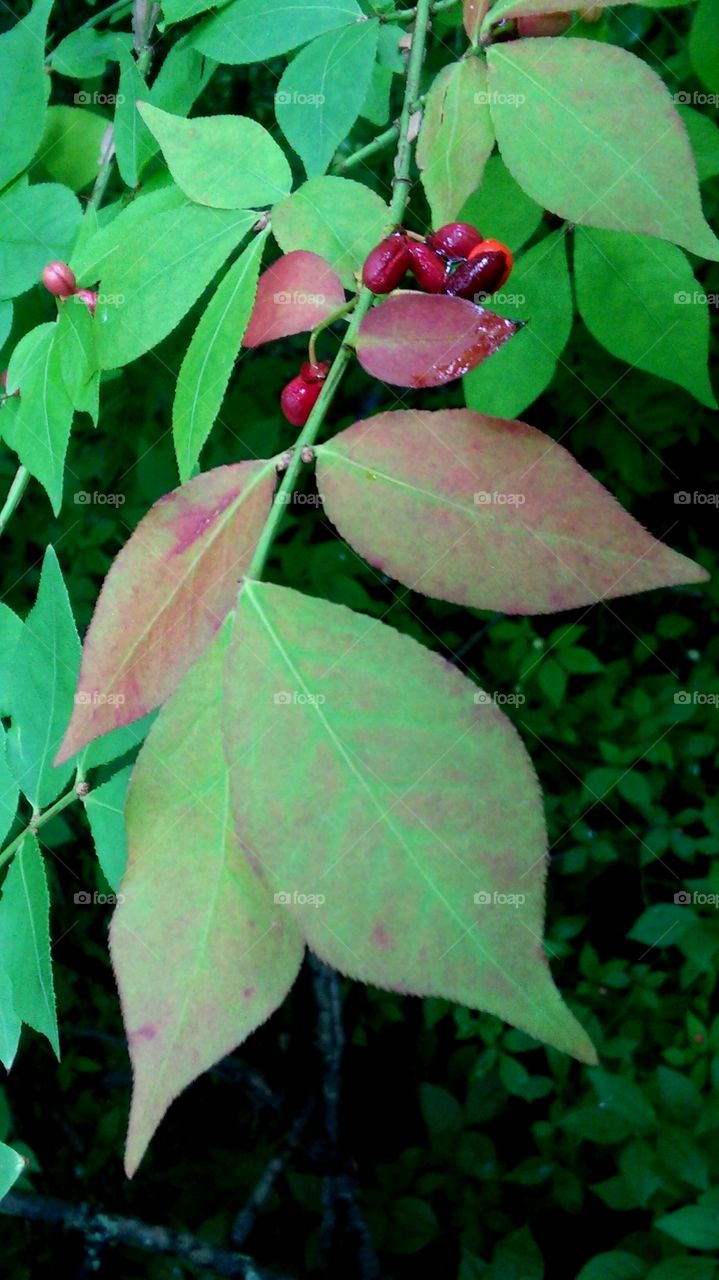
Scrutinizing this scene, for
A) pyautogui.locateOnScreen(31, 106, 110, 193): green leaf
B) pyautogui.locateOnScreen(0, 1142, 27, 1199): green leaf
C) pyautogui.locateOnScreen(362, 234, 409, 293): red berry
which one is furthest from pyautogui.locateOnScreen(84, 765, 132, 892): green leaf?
pyautogui.locateOnScreen(31, 106, 110, 193): green leaf

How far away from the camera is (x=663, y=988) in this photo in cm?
180

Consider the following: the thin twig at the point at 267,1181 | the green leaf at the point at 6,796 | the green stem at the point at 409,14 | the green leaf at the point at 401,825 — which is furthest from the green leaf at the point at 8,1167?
the thin twig at the point at 267,1181

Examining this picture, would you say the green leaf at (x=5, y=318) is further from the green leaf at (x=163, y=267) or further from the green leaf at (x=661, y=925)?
the green leaf at (x=661, y=925)

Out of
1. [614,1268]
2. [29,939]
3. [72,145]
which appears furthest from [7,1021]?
[614,1268]

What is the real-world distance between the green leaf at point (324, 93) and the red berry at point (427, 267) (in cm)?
13

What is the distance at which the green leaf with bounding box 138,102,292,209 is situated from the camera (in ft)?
1.49

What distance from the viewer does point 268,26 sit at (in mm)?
579

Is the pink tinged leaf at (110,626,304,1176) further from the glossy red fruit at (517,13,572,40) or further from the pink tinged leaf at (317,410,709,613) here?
the glossy red fruit at (517,13,572,40)

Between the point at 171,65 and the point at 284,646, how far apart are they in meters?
0.51

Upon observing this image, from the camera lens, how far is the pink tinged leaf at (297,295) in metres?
0.41

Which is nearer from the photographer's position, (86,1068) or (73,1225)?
(73,1225)

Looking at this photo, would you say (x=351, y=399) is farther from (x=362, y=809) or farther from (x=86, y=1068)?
(x=362, y=809)

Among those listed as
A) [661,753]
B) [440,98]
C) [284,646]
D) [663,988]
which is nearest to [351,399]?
[661,753]

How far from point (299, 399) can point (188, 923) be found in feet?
0.95
